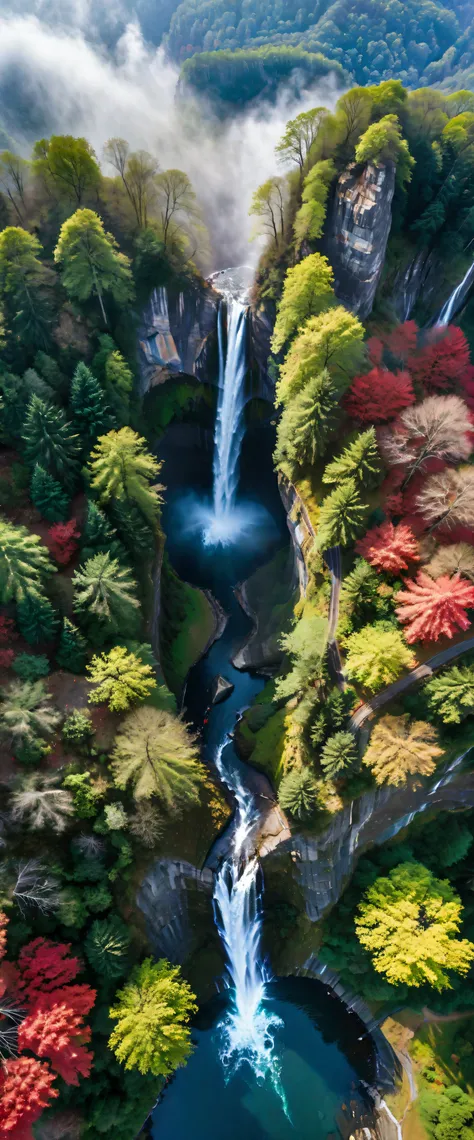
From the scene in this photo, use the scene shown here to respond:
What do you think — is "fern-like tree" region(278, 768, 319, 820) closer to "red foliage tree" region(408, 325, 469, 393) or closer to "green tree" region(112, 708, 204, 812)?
"green tree" region(112, 708, 204, 812)

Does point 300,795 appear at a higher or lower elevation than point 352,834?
higher

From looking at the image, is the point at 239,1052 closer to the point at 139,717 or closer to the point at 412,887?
the point at 412,887

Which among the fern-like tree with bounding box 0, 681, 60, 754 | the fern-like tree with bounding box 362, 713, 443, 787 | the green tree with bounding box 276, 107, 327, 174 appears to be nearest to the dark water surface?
the fern-like tree with bounding box 362, 713, 443, 787

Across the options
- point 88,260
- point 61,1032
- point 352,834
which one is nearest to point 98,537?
point 88,260

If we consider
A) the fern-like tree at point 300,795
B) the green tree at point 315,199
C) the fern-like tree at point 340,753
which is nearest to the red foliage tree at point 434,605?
the fern-like tree at point 340,753

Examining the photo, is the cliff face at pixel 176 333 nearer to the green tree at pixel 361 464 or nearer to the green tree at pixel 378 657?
the green tree at pixel 361 464

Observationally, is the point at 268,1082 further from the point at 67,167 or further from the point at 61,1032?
the point at 67,167
